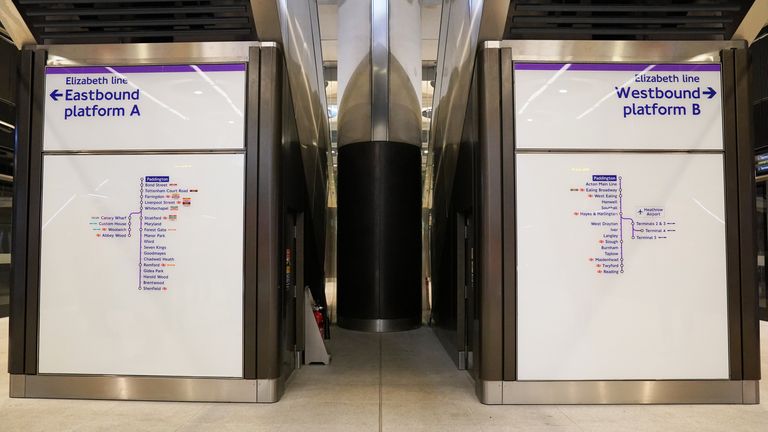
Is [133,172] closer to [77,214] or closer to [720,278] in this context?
[77,214]

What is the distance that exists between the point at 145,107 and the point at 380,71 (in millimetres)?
5416

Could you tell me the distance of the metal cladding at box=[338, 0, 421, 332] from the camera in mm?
9477

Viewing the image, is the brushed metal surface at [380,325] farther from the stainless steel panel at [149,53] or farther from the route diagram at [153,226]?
the stainless steel panel at [149,53]

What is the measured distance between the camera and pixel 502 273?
190 inches

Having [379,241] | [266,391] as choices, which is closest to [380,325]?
[379,241]

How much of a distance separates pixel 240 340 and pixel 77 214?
1926 mm

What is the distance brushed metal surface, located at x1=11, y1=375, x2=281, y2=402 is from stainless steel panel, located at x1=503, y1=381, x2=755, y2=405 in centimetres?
222

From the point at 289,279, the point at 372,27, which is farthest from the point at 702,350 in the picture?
the point at 372,27

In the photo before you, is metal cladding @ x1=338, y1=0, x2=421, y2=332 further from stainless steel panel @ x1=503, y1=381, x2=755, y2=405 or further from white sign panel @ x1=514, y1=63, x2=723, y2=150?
white sign panel @ x1=514, y1=63, x2=723, y2=150

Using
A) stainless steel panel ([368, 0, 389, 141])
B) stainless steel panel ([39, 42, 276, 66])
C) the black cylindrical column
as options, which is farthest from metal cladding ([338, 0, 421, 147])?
stainless steel panel ([39, 42, 276, 66])

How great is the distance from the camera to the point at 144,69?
506cm

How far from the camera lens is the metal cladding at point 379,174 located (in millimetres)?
9477

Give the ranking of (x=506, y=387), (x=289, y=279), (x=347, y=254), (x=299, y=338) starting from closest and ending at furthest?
(x=506, y=387)
(x=289, y=279)
(x=299, y=338)
(x=347, y=254)

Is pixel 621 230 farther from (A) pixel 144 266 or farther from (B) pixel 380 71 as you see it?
(B) pixel 380 71
